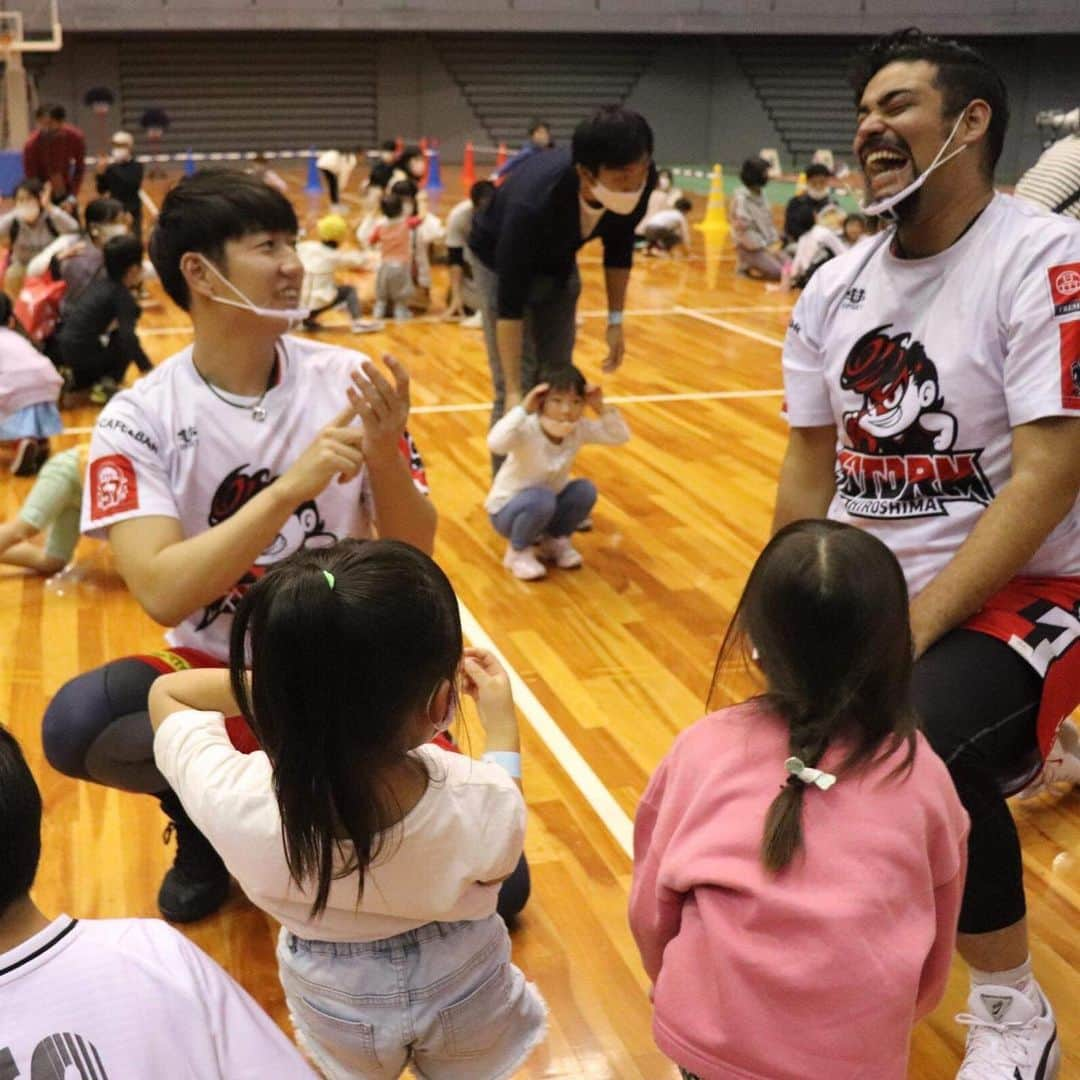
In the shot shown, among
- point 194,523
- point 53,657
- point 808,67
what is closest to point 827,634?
point 194,523

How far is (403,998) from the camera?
172 cm

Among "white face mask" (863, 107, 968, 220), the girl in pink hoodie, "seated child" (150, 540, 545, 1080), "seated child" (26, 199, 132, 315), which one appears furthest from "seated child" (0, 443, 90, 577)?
the girl in pink hoodie

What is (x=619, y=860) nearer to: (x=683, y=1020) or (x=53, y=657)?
(x=683, y=1020)

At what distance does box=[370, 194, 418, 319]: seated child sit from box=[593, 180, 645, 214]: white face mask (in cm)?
499

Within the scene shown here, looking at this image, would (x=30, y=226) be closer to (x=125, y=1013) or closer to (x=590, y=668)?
(x=590, y=668)

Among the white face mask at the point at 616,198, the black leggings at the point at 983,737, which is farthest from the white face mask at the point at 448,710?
the white face mask at the point at 616,198

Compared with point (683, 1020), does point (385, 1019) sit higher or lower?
lower

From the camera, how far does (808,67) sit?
68.8ft

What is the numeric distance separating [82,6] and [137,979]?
19307 millimetres

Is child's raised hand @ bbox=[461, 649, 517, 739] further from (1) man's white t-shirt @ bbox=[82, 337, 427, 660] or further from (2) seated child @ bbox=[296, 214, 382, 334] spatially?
(2) seated child @ bbox=[296, 214, 382, 334]

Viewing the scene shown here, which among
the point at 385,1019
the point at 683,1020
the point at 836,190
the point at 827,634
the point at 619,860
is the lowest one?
the point at 836,190

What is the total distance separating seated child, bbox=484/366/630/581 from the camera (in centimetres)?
427

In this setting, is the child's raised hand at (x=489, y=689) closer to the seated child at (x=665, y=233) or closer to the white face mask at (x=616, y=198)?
the white face mask at (x=616, y=198)

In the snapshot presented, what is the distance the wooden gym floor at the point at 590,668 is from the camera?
2396 mm
